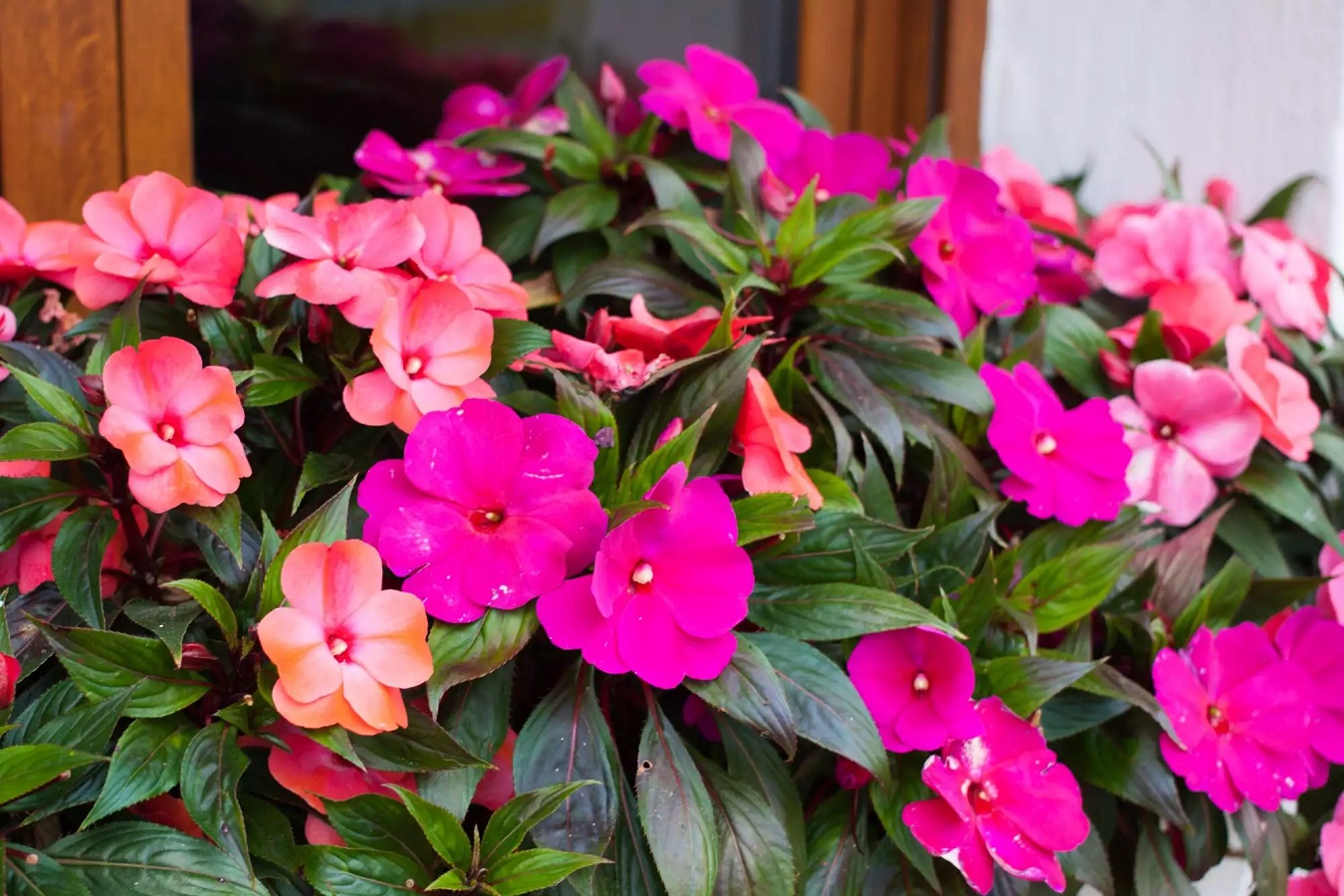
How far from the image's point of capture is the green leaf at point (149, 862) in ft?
2.14

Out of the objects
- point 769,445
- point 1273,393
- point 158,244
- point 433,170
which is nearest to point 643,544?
point 769,445

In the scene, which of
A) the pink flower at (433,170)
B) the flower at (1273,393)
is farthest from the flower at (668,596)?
the flower at (1273,393)

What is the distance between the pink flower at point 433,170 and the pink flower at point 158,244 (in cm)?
25

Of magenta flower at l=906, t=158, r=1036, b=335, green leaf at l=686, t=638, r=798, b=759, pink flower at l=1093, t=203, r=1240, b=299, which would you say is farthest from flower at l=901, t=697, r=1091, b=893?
pink flower at l=1093, t=203, r=1240, b=299

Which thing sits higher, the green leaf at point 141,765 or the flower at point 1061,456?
the flower at point 1061,456

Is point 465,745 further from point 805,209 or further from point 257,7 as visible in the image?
point 257,7

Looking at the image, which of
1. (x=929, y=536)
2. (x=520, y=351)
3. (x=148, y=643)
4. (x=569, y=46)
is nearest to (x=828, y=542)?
(x=929, y=536)

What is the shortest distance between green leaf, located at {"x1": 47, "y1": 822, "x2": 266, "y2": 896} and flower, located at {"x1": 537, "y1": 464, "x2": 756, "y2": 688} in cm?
23

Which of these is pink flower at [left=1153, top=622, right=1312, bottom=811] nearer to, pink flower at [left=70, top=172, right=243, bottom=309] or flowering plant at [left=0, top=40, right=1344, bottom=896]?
flowering plant at [left=0, top=40, right=1344, bottom=896]

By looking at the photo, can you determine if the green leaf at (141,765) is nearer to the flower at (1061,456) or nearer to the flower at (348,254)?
the flower at (348,254)

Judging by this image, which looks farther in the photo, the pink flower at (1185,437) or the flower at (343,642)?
the pink flower at (1185,437)

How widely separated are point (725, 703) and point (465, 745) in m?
0.18

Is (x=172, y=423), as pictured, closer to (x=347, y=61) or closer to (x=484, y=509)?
(x=484, y=509)

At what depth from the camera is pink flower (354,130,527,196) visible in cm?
112
